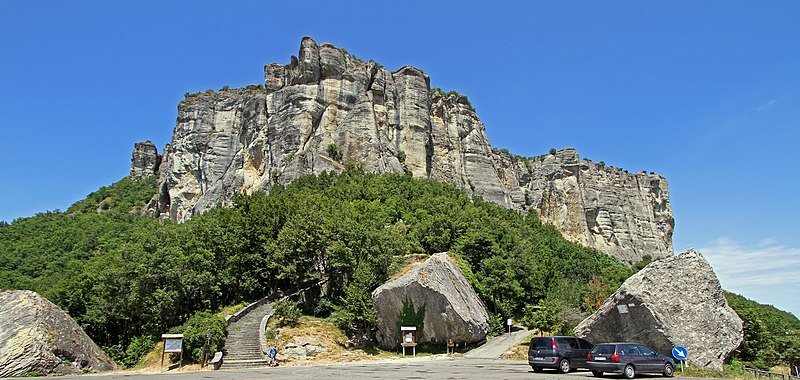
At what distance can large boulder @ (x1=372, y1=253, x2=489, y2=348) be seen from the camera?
2872 centimetres

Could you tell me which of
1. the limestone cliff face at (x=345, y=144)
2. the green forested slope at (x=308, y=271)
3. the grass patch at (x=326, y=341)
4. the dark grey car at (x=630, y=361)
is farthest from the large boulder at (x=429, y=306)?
the limestone cliff face at (x=345, y=144)

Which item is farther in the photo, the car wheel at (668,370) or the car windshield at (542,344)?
the car windshield at (542,344)

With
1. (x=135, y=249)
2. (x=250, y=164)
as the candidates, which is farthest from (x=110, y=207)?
(x=135, y=249)

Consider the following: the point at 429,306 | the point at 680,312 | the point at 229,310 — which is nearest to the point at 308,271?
the point at 229,310

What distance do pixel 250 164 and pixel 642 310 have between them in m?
67.1

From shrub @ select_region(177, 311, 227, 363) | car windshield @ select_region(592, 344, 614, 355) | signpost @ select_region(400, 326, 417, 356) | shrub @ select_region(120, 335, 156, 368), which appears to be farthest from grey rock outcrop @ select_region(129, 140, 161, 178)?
car windshield @ select_region(592, 344, 614, 355)

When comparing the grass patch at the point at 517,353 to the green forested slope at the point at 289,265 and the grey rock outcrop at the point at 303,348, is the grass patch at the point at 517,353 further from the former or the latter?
the grey rock outcrop at the point at 303,348

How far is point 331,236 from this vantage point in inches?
1352

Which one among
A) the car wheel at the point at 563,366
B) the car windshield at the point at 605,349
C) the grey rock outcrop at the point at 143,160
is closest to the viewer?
the car windshield at the point at 605,349

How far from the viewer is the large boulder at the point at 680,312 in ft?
60.0

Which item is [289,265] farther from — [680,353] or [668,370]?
[680,353]

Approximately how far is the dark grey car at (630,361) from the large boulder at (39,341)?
76.8 feet

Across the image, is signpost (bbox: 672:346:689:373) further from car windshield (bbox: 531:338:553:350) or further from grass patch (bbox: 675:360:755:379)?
car windshield (bbox: 531:338:553:350)

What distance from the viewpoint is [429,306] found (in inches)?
1137
